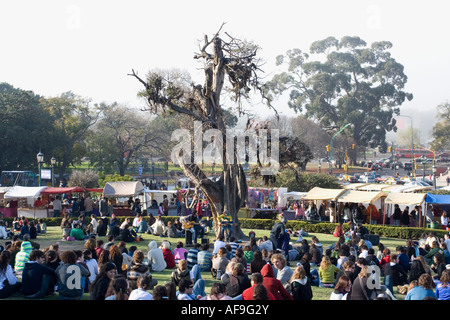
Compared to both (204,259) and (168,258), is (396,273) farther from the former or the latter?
(168,258)

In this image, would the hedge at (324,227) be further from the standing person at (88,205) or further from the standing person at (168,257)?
the standing person at (168,257)

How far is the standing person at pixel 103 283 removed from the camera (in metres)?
8.72

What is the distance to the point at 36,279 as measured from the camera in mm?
10875

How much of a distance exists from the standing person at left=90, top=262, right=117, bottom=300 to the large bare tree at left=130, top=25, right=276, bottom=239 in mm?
11661

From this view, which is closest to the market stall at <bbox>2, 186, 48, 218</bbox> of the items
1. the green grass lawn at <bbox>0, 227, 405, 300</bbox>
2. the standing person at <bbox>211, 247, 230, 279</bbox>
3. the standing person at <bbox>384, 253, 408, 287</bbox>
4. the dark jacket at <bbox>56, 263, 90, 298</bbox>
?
the green grass lawn at <bbox>0, 227, 405, 300</bbox>

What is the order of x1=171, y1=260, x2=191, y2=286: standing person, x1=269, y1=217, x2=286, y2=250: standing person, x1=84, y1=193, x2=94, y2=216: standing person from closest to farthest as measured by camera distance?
x1=171, y1=260, x2=191, y2=286: standing person, x1=269, y1=217, x2=286, y2=250: standing person, x1=84, y1=193, x2=94, y2=216: standing person

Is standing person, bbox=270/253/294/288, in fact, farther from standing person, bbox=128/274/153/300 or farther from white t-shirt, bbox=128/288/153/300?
white t-shirt, bbox=128/288/153/300

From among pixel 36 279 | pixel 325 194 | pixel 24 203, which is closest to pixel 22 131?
pixel 24 203

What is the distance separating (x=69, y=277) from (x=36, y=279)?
949mm

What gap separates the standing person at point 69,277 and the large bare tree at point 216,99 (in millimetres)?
10321

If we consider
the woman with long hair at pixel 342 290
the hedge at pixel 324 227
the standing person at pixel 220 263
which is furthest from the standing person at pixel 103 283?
the hedge at pixel 324 227

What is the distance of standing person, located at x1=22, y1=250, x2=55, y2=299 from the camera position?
10.8 m
